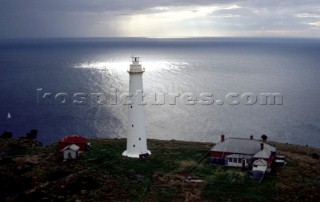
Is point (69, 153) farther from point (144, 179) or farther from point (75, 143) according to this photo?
point (144, 179)

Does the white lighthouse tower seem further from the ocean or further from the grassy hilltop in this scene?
the ocean

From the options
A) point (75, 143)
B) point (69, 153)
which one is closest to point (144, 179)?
point (69, 153)

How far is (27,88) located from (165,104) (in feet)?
169

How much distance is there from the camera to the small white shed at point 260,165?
3694cm

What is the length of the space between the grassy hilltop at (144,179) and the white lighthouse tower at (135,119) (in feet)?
4.35

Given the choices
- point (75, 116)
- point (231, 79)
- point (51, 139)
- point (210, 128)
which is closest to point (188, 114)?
point (210, 128)

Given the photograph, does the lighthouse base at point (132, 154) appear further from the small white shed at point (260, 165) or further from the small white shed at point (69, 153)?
the small white shed at point (260, 165)

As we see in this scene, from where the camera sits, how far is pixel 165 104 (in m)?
98.4

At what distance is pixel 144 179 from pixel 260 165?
453 inches

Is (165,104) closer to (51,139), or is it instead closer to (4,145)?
(51,139)

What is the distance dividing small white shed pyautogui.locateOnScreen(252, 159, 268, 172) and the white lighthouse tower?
1200cm

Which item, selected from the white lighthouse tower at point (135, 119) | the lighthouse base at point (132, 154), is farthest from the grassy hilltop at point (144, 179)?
the white lighthouse tower at point (135, 119)

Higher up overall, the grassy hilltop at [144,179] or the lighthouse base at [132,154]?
the lighthouse base at [132,154]

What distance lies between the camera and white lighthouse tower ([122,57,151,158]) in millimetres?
39781
